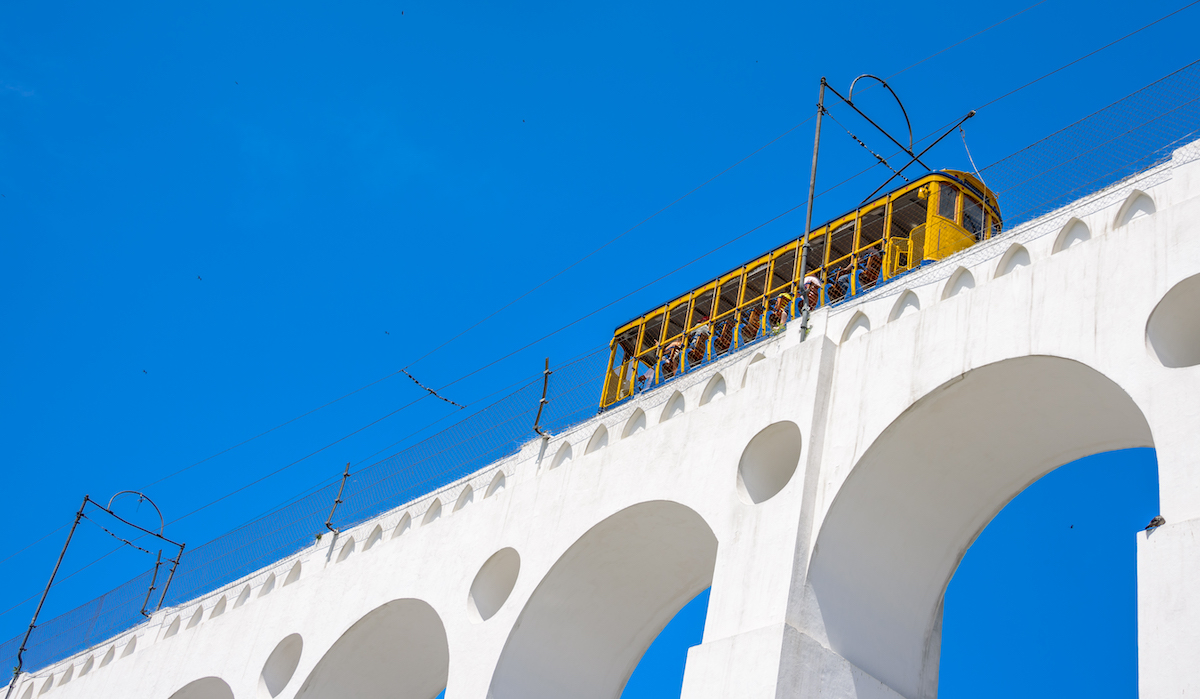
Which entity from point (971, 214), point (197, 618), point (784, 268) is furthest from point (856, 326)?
point (197, 618)

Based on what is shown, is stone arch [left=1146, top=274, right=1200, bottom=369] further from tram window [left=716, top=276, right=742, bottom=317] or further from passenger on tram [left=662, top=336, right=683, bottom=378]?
tram window [left=716, top=276, right=742, bottom=317]

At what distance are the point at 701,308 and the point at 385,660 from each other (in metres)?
8.69

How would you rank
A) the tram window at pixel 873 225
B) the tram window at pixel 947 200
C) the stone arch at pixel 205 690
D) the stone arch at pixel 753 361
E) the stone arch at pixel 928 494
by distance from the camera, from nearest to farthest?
the stone arch at pixel 928 494 → the stone arch at pixel 753 361 → the tram window at pixel 947 200 → the tram window at pixel 873 225 → the stone arch at pixel 205 690

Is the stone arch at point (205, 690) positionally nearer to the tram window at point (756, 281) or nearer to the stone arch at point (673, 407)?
the stone arch at point (673, 407)

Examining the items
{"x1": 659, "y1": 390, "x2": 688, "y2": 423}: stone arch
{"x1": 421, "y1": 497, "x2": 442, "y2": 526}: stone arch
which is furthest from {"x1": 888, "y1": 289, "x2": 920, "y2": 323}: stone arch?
{"x1": 421, "y1": 497, "x2": 442, "y2": 526}: stone arch

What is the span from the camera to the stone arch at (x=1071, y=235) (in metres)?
13.7

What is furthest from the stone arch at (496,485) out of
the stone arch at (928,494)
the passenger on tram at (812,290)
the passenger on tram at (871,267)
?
the stone arch at (928,494)

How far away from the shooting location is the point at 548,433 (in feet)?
65.1

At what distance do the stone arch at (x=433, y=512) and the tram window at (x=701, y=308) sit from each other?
5769 mm

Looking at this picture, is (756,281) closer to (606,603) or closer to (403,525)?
(606,603)

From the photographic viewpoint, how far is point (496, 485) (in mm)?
20156

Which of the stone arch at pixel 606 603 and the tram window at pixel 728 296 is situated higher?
the tram window at pixel 728 296

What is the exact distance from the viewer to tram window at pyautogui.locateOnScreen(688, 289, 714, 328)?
22.9 m

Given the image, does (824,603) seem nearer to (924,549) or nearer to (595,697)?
(924,549)
